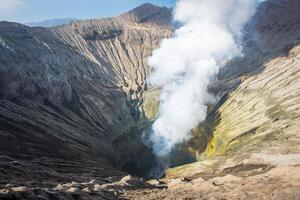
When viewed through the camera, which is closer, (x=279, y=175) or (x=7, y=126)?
(x=279, y=175)

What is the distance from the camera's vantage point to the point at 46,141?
194125mm

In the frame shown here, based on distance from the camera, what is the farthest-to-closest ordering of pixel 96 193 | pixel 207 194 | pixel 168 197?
pixel 207 194 → pixel 168 197 → pixel 96 193

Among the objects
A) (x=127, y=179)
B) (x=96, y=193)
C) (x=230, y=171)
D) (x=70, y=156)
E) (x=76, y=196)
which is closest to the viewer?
(x=76, y=196)

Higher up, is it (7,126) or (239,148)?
(7,126)

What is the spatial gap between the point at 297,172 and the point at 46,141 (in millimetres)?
104321

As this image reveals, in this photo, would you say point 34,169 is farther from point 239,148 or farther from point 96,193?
point 239,148

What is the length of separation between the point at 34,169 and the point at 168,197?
157 feet

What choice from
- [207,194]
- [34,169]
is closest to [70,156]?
[34,169]

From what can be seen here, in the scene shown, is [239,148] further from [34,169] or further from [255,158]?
[34,169]

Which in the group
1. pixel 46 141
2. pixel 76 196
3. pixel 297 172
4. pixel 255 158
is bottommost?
pixel 76 196

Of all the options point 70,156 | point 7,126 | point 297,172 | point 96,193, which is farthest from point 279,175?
point 7,126

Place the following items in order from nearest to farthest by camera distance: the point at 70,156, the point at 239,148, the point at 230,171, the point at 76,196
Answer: the point at 76,196, the point at 230,171, the point at 70,156, the point at 239,148

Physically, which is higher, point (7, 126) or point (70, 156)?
point (7, 126)

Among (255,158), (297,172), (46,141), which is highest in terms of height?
(46,141)
